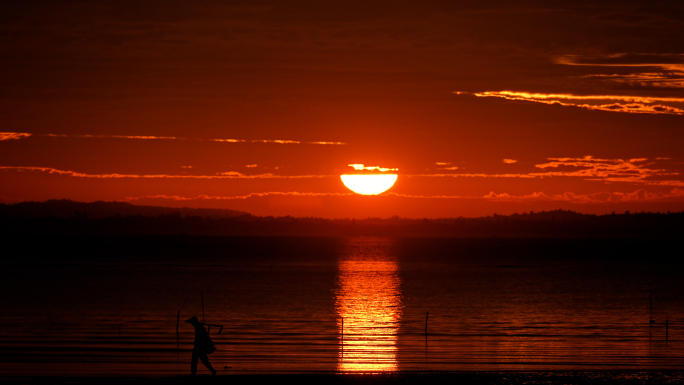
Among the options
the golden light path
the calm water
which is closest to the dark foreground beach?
the calm water

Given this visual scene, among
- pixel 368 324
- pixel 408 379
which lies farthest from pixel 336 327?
pixel 408 379

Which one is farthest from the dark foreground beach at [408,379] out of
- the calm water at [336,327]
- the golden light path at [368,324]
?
the golden light path at [368,324]

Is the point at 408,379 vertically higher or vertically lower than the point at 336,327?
lower

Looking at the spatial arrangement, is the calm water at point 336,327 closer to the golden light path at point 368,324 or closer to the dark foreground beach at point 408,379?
the golden light path at point 368,324

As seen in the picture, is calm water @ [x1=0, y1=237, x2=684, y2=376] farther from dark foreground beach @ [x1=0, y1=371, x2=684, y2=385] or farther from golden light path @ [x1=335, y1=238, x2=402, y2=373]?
dark foreground beach @ [x1=0, y1=371, x2=684, y2=385]

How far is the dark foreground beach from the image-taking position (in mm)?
26797

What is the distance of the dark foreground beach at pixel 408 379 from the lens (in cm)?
2680

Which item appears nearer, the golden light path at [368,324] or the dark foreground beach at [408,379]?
the dark foreground beach at [408,379]

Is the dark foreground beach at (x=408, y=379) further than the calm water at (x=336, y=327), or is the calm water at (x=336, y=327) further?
the calm water at (x=336, y=327)

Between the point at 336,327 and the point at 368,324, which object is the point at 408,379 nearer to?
the point at 336,327

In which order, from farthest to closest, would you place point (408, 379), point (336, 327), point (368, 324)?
point (368, 324)
point (336, 327)
point (408, 379)

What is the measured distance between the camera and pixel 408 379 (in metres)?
27.4

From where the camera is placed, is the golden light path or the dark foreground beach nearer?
the dark foreground beach

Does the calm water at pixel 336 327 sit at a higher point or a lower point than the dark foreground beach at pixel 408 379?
higher
